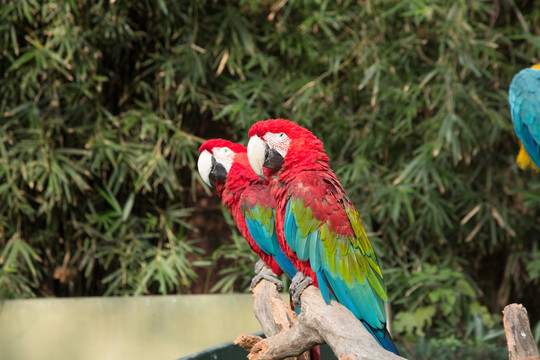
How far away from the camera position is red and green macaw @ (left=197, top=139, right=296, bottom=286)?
133 centimetres

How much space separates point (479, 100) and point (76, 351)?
1587 mm

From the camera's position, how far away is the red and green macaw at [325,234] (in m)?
1.03

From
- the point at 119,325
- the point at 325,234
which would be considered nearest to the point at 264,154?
the point at 325,234

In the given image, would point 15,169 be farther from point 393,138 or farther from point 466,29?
point 466,29

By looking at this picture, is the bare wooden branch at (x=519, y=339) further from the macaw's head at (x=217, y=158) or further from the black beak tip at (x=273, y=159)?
the macaw's head at (x=217, y=158)

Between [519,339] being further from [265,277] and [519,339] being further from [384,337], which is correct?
[265,277]

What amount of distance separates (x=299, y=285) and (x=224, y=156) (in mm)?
483

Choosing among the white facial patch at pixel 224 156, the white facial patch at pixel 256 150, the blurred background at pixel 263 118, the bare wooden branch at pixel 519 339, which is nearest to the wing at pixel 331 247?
the white facial patch at pixel 256 150

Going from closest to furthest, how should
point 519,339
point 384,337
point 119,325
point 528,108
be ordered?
1. point 519,339
2. point 384,337
3. point 528,108
4. point 119,325

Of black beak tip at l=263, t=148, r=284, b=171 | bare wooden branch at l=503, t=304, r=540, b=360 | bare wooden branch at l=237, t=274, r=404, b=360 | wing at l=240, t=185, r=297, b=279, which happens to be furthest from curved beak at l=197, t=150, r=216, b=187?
bare wooden branch at l=503, t=304, r=540, b=360

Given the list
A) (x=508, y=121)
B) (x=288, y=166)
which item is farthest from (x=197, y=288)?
(x=288, y=166)

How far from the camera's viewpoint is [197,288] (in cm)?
246

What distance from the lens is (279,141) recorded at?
→ 3.60ft

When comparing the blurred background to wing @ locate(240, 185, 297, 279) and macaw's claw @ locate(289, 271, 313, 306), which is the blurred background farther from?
macaw's claw @ locate(289, 271, 313, 306)
